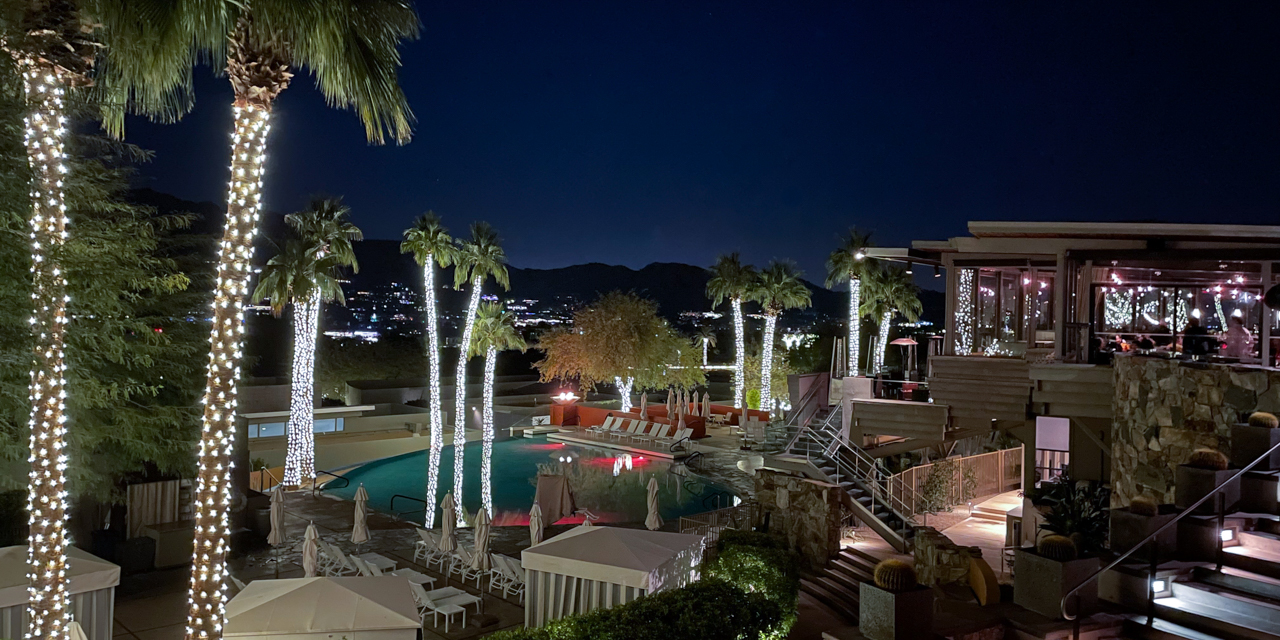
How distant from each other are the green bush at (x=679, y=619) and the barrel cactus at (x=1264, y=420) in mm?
6094

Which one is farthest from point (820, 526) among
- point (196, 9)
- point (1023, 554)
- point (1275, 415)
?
point (196, 9)

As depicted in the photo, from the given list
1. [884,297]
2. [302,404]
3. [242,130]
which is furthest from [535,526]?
[884,297]

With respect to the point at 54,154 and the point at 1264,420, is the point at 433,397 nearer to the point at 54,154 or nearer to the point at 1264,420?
the point at 54,154

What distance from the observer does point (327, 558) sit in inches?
524

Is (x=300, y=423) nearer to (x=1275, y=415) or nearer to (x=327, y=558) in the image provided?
(x=327, y=558)

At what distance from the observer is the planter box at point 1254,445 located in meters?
9.12

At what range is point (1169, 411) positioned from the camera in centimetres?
1045

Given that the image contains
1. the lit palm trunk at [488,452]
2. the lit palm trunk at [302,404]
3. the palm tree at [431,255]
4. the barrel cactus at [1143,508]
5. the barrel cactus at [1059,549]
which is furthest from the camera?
the palm tree at [431,255]

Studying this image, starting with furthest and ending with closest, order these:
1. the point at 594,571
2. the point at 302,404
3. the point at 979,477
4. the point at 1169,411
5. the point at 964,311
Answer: the point at 302,404
the point at 979,477
the point at 964,311
the point at 1169,411
the point at 594,571

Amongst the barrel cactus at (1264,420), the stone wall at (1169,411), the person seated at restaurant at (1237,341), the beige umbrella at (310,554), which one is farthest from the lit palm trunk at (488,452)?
the barrel cactus at (1264,420)

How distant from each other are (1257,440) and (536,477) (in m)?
20.5

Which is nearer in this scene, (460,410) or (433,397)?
(433,397)

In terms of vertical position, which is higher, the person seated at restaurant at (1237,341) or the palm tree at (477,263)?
the palm tree at (477,263)

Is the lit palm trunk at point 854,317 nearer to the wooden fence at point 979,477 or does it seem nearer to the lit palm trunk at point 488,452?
the wooden fence at point 979,477
